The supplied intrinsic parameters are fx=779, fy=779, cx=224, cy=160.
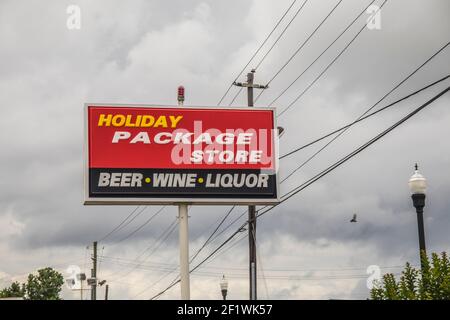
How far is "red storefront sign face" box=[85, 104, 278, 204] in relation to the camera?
22.8 meters

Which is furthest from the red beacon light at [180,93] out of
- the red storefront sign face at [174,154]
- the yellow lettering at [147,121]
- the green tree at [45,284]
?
the green tree at [45,284]

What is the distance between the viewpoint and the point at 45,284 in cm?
14212

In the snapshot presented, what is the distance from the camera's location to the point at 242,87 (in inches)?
1326

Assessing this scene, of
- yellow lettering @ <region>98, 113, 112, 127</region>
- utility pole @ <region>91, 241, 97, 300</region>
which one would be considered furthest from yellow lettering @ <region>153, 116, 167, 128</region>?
utility pole @ <region>91, 241, 97, 300</region>

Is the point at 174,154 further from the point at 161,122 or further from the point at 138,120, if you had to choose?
the point at 138,120

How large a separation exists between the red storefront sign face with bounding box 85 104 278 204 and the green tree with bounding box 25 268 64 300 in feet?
405

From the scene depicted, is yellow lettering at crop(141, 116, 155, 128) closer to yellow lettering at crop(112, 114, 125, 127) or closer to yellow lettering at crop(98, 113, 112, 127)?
yellow lettering at crop(112, 114, 125, 127)

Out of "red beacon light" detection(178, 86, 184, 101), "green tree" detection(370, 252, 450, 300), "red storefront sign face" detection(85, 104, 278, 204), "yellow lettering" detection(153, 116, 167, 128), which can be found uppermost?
"red beacon light" detection(178, 86, 184, 101)

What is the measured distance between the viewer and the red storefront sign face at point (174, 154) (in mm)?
22750

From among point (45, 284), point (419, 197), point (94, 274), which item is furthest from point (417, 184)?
point (45, 284)

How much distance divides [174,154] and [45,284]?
125m
